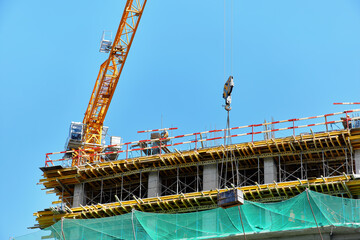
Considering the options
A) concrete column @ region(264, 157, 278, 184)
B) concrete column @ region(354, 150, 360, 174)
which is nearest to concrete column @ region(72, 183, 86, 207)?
concrete column @ region(264, 157, 278, 184)

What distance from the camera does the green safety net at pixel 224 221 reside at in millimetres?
44750

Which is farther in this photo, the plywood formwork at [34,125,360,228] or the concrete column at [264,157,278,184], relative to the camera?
the concrete column at [264,157,278,184]

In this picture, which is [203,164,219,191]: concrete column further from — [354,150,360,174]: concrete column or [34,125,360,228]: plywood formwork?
[354,150,360,174]: concrete column

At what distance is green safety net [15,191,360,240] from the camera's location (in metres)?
44.8

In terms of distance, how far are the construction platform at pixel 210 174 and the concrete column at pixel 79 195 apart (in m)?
0.08

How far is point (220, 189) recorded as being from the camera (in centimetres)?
5322

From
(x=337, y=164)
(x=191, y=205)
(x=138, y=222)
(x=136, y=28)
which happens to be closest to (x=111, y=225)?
(x=138, y=222)

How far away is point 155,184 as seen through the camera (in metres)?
57.5

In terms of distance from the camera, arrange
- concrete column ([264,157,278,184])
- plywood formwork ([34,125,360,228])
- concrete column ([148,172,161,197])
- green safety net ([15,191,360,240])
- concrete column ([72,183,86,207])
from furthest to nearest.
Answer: concrete column ([72,183,86,207]) < concrete column ([148,172,161,197]) < concrete column ([264,157,278,184]) < plywood formwork ([34,125,360,228]) < green safety net ([15,191,360,240])

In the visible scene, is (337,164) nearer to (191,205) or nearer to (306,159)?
(306,159)

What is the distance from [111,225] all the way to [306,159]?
1579 cm

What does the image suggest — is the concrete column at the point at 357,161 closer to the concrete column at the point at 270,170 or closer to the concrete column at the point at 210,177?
the concrete column at the point at 270,170

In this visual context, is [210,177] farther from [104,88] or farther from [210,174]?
[104,88]

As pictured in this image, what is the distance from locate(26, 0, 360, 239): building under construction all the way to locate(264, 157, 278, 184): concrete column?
0.25 feet
